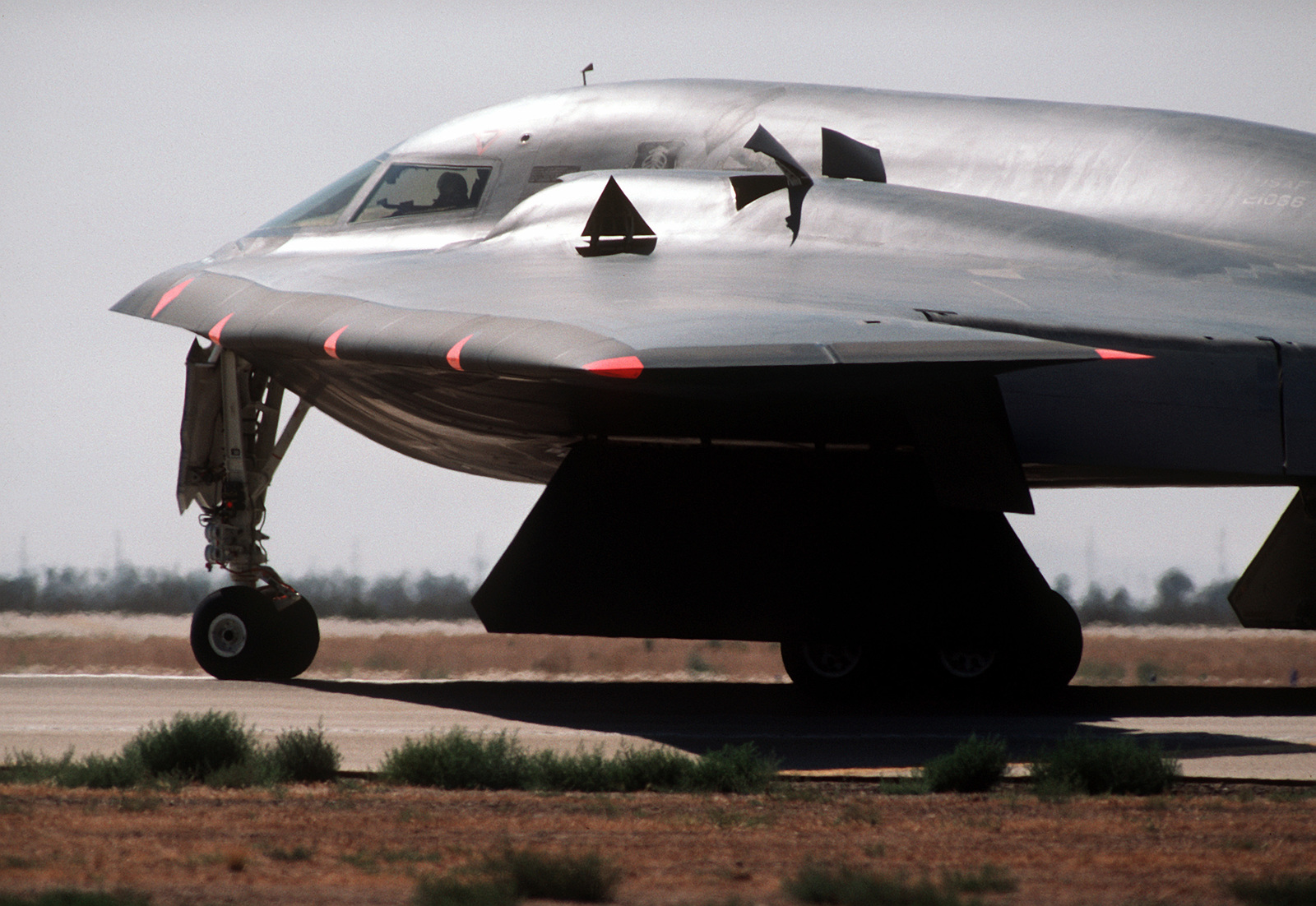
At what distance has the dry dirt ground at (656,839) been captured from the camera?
5.58 metres

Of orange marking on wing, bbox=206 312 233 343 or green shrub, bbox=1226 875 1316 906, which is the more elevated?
orange marking on wing, bbox=206 312 233 343

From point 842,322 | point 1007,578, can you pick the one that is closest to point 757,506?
point 1007,578

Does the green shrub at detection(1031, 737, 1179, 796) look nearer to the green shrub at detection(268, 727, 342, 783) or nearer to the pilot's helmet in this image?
the green shrub at detection(268, 727, 342, 783)

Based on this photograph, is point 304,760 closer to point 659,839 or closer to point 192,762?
point 192,762

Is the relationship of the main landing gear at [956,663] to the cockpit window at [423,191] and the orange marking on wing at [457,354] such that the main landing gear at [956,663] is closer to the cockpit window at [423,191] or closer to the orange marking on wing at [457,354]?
the orange marking on wing at [457,354]

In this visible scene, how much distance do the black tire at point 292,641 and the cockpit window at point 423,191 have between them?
4.52 meters

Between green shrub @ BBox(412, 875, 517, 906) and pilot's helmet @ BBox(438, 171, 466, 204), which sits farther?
pilot's helmet @ BBox(438, 171, 466, 204)

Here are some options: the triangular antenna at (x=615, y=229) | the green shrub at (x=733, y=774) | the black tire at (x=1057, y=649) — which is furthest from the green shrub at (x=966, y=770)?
the triangular antenna at (x=615, y=229)

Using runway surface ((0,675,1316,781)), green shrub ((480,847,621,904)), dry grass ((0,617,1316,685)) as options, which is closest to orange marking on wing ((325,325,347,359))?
runway surface ((0,675,1316,781))

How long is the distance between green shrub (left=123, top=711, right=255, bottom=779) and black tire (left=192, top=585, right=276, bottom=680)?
22.3ft

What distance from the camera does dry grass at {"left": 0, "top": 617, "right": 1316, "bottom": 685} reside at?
20828 mm

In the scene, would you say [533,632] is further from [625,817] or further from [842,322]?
[625,817]

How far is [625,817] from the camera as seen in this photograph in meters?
7.38

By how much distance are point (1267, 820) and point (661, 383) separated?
14.2ft
